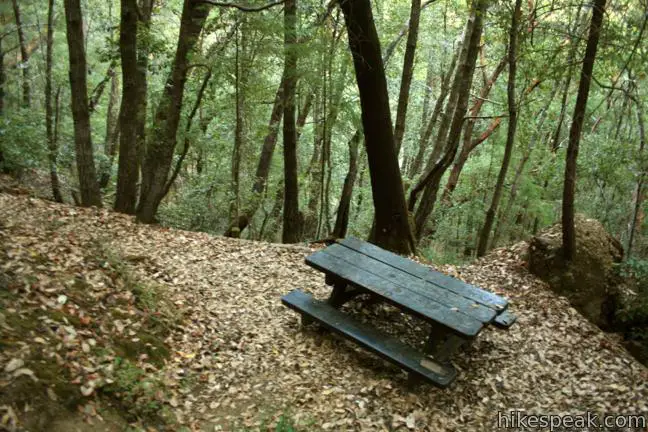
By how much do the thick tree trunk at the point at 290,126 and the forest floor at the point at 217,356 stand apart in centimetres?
243

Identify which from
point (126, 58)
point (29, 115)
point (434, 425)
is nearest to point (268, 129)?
point (126, 58)

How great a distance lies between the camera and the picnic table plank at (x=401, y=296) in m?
3.79

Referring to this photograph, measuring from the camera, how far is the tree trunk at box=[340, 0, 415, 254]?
5727mm

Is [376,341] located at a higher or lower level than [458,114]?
lower

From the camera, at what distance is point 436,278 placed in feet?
15.1

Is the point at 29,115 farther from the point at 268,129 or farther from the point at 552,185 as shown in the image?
the point at 552,185

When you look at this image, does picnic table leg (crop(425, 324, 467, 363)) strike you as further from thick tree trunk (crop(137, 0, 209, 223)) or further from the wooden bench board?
thick tree trunk (crop(137, 0, 209, 223))

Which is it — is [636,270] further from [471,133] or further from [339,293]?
[471,133]

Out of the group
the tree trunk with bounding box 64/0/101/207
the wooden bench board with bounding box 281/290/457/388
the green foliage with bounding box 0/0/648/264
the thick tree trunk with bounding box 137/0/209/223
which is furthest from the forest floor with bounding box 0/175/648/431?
the green foliage with bounding box 0/0/648/264

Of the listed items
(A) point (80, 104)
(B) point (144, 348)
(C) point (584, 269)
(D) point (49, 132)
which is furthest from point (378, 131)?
(D) point (49, 132)

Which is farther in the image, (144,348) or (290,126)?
(290,126)

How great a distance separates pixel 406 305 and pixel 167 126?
4263 millimetres

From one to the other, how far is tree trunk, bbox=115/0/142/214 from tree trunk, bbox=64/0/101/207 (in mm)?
408

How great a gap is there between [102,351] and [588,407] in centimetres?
403
